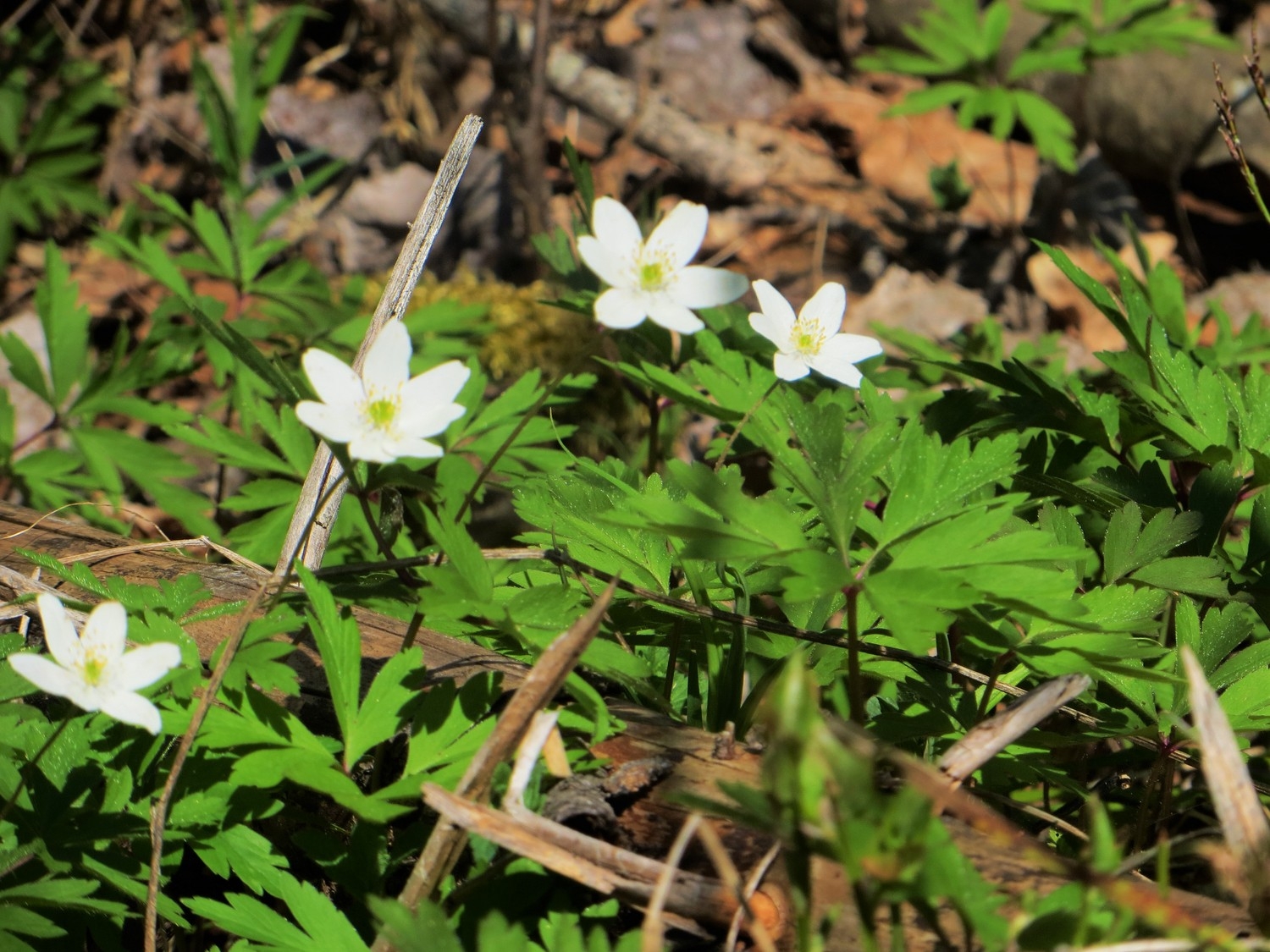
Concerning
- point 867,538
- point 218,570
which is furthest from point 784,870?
point 218,570

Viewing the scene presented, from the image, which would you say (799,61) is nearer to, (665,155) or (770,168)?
(770,168)

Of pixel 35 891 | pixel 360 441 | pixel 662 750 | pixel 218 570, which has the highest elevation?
pixel 218 570

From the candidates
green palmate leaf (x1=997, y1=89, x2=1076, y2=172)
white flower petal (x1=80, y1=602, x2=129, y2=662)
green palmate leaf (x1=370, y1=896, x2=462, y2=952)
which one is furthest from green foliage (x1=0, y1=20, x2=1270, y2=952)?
green palmate leaf (x1=997, y1=89, x2=1076, y2=172)

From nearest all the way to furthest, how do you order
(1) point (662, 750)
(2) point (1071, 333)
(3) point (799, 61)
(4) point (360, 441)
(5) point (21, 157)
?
(4) point (360, 441) < (1) point (662, 750) < (5) point (21, 157) < (2) point (1071, 333) < (3) point (799, 61)

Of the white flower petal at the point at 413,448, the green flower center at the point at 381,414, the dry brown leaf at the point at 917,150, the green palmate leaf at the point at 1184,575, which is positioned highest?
the dry brown leaf at the point at 917,150

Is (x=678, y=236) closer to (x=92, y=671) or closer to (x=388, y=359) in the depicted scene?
(x=388, y=359)

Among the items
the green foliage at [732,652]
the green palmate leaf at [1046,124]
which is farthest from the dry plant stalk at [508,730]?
the green palmate leaf at [1046,124]

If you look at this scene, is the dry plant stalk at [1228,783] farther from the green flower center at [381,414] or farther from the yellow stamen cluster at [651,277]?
the green flower center at [381,414]
